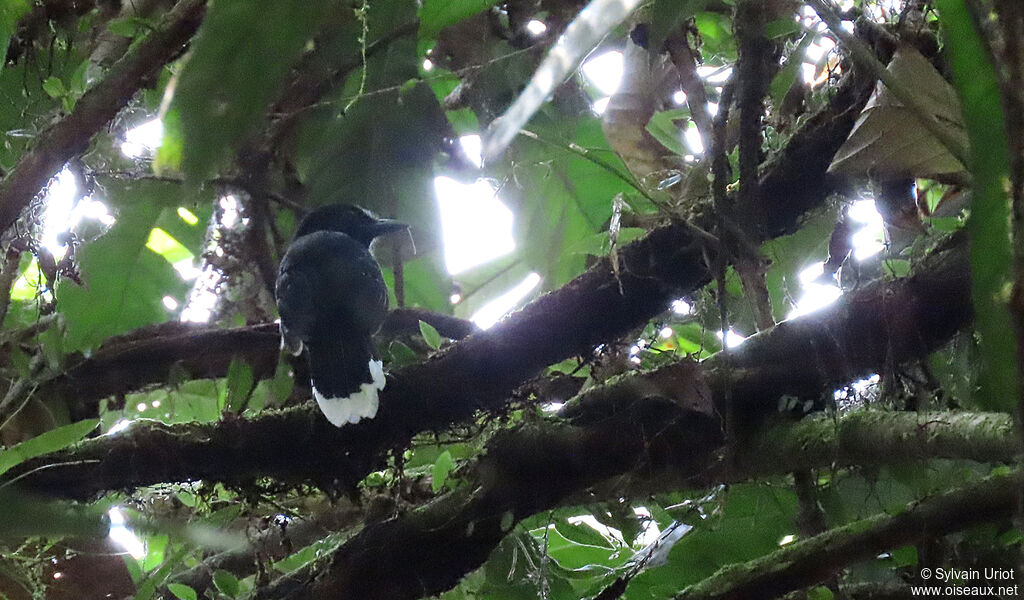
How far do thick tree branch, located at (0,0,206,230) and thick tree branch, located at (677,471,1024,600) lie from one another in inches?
53.2

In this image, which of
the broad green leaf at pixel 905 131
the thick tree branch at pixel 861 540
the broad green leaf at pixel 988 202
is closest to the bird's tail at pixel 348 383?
the thick tree branch at pixel 861 540

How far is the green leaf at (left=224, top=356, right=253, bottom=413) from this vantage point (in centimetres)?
210

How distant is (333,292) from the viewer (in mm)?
2357

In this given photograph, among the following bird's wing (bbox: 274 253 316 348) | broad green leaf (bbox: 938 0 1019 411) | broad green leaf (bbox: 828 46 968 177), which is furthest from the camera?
bird's wing (bbox: 274 253 316 348)

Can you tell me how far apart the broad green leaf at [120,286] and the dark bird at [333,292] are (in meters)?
0.31

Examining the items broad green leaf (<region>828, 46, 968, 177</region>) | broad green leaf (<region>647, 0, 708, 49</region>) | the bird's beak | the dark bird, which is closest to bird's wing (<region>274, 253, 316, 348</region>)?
the dark bird

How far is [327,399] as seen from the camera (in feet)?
6.05

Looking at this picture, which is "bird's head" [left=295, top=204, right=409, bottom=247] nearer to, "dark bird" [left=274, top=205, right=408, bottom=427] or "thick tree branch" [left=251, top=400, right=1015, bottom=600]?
"dark bird" [left=274, top=205, right=408, bottom=427]

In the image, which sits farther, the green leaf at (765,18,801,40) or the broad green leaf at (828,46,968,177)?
the green leaf at (765,18,801,40)

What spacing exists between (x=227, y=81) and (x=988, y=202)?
53 cm

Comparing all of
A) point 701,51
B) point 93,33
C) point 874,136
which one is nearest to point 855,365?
point 874,136

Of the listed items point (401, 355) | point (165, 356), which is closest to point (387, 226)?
point (401, 355)

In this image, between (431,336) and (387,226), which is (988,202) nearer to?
(431,336)

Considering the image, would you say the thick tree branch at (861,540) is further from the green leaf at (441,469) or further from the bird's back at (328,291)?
the bird's back at (328,291)
